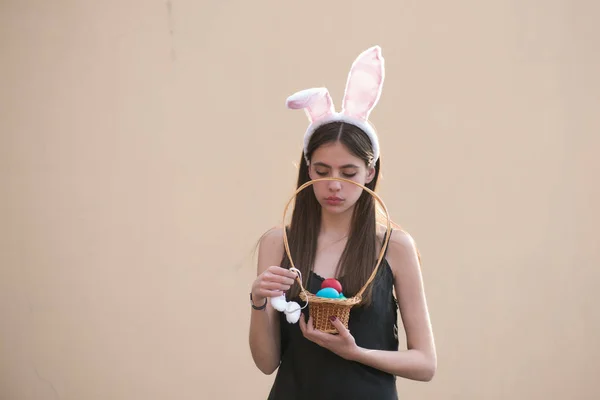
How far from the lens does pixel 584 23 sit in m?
3.03

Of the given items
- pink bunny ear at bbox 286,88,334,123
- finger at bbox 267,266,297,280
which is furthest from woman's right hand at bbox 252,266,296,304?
pink bunny ear at bbox 286,88,334,123

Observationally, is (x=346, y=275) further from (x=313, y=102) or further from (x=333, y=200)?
(x=313, y=102)

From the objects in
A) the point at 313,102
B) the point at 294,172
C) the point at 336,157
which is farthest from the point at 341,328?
the point at 294,172

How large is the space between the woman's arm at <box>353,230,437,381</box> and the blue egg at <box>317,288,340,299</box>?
14cm

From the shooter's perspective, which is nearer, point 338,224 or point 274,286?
point 274,286

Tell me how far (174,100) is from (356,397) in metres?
1.68

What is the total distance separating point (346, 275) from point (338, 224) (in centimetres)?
14

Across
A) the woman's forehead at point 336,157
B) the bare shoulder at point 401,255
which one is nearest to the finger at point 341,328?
the bare shoulder at point 401,255

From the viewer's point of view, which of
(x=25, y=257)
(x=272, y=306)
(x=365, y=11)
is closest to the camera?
(x=272, y=306)

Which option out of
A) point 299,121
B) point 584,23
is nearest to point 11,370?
point 299,121

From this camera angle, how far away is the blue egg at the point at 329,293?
152 cm

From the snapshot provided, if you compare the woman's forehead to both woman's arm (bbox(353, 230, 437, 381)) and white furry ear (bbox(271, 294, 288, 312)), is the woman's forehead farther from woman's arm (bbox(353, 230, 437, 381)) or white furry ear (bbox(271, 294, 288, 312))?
white furry ear (bbox(271, 294, 288, 312))

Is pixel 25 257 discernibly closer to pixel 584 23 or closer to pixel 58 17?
pixel 58 17

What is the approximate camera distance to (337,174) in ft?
5.33
